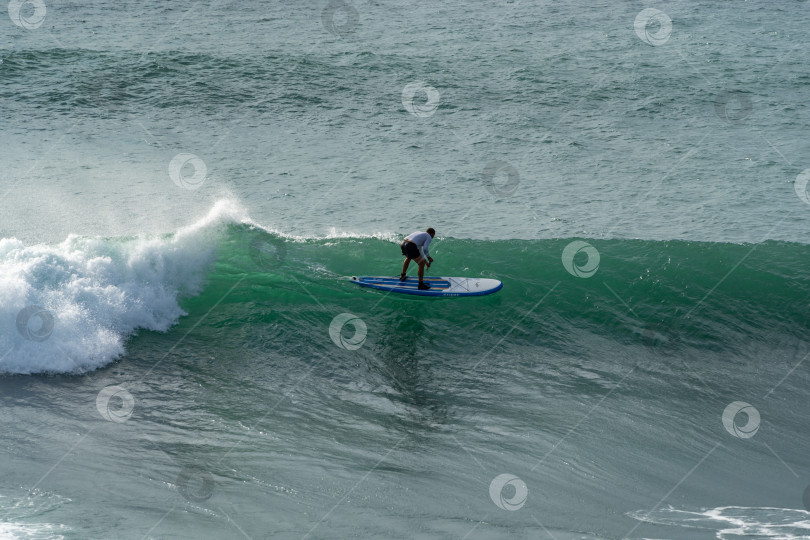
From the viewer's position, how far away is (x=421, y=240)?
530 inches

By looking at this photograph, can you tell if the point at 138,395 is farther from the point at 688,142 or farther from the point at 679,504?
the point at 688,142

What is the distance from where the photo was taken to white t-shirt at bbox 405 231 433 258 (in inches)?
528

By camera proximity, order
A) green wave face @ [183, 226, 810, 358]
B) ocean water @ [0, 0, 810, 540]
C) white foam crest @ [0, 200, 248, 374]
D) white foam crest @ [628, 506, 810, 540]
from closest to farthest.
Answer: white foam crest @ [628, 506, 810, 540] → ocean water @ [0, 0, 810, 540] → white foam crest @ [0, 200, 248, 374] → green wave face @ [183, 226, 810, 358]

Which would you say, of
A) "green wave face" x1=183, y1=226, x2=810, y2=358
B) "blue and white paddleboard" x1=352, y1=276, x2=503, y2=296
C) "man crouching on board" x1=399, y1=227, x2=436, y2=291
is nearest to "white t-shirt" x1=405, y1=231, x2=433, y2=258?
"man crouching on board" x1=399, y1=227, x2=436, y2=291

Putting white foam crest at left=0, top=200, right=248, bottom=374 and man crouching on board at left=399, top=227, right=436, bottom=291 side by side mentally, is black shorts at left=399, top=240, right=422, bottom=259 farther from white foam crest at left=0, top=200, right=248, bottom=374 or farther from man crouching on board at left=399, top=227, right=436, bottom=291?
white foam crest at left=0, top=200, right=248, bottom=374

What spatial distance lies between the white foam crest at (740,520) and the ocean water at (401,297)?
0.04 meters

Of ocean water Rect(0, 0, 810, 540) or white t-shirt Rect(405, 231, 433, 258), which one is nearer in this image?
ocean water Rect(0, 0, 810, 540)

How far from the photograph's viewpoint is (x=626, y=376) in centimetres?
1193

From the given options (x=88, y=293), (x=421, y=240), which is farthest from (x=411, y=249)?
(x=88, y=293)

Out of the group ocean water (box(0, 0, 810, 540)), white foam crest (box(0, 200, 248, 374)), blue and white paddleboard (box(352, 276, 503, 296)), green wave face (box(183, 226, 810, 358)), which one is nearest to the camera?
ocean water (box(0, 0, 810, 540))

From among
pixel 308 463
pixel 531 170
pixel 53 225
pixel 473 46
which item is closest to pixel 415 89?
pixel 473 46

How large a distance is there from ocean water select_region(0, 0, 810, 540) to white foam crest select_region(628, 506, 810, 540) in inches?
1.7

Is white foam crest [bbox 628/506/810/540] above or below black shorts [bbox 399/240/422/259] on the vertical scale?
below

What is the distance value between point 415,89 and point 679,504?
18.9 metres
